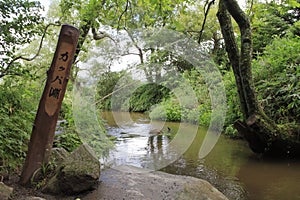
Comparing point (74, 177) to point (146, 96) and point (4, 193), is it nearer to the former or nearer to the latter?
point (4, 193)

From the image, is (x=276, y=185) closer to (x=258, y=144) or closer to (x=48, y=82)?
(x=258, y=144)

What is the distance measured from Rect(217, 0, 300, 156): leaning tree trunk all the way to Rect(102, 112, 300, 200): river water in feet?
0.86

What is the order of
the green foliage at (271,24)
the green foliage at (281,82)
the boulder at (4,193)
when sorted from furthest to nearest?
1. the green foliage at (271,24)
2. the green foliage at (281,82)
3. the boulder at (4,193)

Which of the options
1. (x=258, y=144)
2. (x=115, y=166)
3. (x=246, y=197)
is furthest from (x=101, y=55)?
(x=258, y=144)

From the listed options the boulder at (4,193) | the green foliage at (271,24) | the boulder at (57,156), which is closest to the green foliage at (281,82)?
the green foliage at (271,24)

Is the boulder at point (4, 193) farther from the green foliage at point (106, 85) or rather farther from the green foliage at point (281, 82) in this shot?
the green foliage at point (281, 82)

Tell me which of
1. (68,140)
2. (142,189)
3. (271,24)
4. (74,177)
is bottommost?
(142,189)

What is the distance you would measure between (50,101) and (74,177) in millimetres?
816

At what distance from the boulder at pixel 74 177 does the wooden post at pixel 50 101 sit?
0.94 ft

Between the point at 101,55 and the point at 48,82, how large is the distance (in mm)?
837

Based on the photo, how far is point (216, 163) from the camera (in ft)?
14.7

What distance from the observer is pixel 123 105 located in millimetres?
3375

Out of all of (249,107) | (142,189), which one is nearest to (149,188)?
(142,189)

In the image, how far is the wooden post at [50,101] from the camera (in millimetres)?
2809
